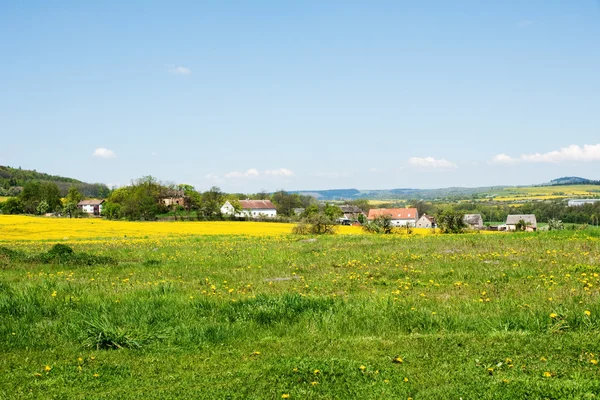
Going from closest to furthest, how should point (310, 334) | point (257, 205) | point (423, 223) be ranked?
point (310, 334) → point (423, 223) → point (257, 205)

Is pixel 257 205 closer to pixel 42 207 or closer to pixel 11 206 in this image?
pixel 42 207

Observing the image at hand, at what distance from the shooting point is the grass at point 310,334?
6.20 meters

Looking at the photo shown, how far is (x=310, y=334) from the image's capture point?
8781 millimetres

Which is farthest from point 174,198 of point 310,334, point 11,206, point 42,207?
point 310,334

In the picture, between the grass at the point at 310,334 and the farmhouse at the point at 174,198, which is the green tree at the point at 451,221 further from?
the farmhouse at the point at 174,198

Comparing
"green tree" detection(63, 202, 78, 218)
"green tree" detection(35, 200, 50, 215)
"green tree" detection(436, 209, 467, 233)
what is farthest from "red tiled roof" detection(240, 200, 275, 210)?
"green tree" detection(436, 209, 467, 233)

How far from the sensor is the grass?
6199 mm

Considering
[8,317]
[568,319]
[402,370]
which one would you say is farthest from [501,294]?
[8,317]

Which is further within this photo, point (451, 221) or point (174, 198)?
point (174, 198)

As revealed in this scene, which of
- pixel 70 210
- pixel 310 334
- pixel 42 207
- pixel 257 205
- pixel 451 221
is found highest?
pixel 42 207

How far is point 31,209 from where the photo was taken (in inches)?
4660

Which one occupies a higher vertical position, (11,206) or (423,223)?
(11,206)

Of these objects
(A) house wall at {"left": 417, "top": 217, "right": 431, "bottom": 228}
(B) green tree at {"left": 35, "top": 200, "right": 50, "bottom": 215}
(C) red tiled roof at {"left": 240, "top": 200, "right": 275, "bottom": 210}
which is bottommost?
(A) house wall at {"left": 417, "top": 217, "right": 431, "bottom": 228}

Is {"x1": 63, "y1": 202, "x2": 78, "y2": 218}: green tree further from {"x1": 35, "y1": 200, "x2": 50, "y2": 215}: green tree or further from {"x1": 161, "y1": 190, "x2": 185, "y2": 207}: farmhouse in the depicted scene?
{"x1": 161, "y1": 190, "x2": 185, "y2": 207}: farmhouse
